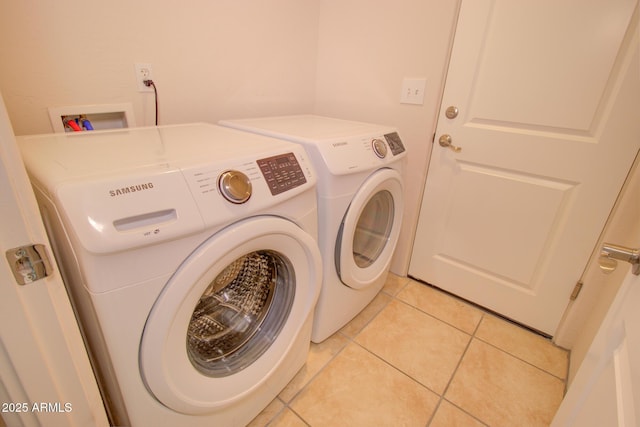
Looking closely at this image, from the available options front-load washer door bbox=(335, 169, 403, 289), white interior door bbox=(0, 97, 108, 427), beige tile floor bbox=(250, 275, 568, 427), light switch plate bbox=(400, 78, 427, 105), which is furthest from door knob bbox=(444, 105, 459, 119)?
white interior door bbox=(0, 97, 108, 427)

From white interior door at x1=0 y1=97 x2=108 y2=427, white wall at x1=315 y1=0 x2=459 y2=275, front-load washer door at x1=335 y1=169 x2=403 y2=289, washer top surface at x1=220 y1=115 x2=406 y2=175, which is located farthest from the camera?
white wall at x1=315 y1=0 x2=459 y2=275

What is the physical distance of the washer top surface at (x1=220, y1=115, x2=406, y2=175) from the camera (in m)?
1.02

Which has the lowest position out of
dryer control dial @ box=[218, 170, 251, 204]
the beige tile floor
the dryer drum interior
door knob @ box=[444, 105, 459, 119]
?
the beige tile floor

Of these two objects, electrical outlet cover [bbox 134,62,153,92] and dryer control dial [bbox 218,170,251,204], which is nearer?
dryer control dial [bbox 218,170,251,204]

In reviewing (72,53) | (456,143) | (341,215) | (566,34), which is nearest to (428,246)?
(456,143)

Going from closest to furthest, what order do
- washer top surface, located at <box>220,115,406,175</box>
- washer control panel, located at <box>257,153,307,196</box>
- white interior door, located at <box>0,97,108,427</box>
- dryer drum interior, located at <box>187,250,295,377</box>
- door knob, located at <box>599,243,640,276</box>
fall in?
white interior door, located at <box>0,97,108,427</box>, door knob, located at <box>599,243,640,276</box>, washer control panel, located at <box>257,153,307,196</box>, dryer drum interior, located at <box>187,250,295,377</box>, washer top surface, located at <box>220,115,406,175</box>

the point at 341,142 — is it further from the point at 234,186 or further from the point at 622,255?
the point at 622,255

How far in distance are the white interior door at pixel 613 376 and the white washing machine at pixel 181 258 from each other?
661 mm

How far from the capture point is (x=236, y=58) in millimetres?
1431

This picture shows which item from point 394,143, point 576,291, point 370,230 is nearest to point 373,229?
point 370,230

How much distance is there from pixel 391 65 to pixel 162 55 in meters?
1.02

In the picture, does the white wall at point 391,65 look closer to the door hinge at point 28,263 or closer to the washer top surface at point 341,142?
the washer top surface at point 341,142

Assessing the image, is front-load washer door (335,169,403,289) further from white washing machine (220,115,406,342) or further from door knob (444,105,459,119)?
door knob (444,105,459,119)

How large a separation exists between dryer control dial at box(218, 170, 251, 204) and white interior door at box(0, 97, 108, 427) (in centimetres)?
31
